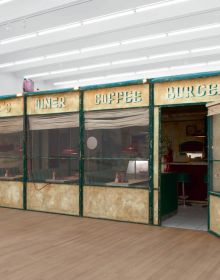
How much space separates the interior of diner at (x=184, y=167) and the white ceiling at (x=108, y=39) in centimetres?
290

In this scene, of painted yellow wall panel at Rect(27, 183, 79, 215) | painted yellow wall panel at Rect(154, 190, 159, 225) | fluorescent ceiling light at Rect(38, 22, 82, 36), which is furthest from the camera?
fluorescent ceiling light at Rect(38, 22, 82, 36)

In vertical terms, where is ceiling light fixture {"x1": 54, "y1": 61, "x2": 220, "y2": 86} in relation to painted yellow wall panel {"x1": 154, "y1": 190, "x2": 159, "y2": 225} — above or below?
above

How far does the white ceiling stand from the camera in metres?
9.55

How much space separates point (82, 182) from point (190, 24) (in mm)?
6319

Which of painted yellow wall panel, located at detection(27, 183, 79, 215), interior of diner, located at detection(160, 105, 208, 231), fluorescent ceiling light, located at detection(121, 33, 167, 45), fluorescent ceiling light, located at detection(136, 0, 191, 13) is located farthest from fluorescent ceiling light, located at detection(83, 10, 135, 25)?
painted yellow wall panel, located at detection(27, 183, 79, 215)

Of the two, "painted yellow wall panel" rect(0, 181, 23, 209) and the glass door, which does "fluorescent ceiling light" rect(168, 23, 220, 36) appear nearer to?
the glass door

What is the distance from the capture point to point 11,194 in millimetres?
8742

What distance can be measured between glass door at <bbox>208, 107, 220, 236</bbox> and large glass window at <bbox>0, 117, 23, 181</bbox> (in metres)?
4.82

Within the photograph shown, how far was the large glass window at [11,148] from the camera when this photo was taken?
8.79 metres

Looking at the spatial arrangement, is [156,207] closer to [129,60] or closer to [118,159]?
[118,159]

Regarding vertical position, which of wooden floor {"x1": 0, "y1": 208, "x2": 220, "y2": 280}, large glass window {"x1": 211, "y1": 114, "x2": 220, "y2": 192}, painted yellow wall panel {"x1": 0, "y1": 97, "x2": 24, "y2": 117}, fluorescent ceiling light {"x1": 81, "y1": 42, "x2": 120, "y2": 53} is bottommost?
wooden floor {"x1": 0, "y1": 208, "x2": 220, "y2": 280}

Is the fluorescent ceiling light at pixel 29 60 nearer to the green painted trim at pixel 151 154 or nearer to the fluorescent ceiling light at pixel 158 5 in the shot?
the fluorescent ceiling light at pixel 158 5

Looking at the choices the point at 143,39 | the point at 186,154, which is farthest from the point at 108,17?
the point at 186,154

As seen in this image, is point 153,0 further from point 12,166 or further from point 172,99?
point 12,166
